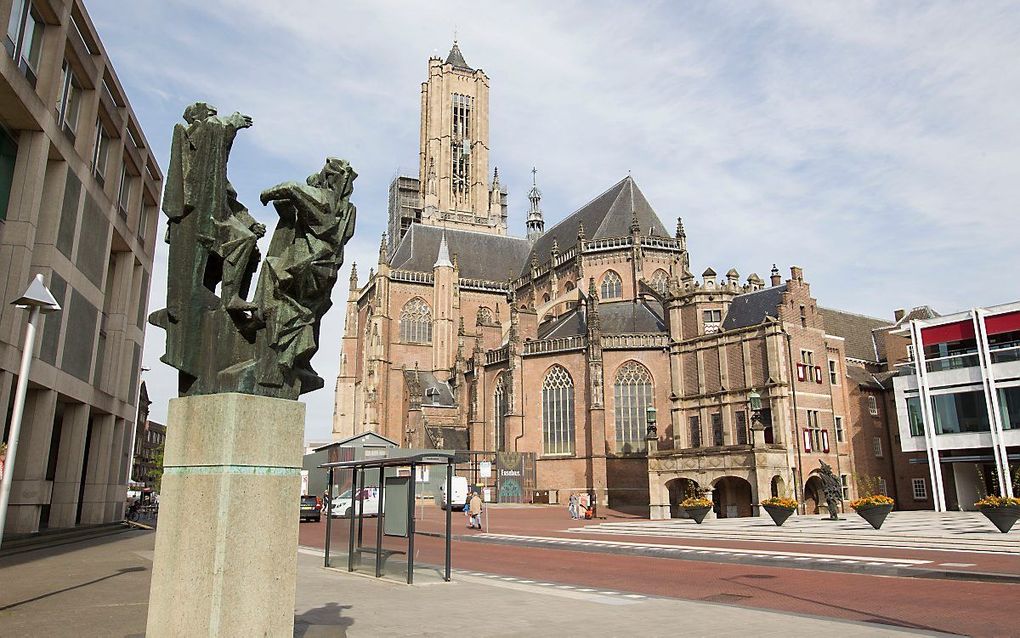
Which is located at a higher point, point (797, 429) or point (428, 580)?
point (797, 429)

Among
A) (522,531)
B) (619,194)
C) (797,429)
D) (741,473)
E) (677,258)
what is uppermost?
(619,194)

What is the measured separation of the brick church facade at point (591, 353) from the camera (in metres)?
34.6

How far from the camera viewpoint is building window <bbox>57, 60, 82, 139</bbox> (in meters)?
21.3

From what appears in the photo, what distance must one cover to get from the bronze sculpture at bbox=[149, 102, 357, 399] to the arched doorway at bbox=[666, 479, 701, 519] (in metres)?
31.4

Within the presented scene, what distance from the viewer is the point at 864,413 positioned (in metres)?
41.0

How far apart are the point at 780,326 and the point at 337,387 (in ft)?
151

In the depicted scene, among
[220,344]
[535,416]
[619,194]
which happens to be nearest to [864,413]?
[535,416]

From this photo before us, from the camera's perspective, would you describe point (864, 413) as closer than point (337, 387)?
Yes

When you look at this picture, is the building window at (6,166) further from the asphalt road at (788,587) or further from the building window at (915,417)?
the building window at (915,417)

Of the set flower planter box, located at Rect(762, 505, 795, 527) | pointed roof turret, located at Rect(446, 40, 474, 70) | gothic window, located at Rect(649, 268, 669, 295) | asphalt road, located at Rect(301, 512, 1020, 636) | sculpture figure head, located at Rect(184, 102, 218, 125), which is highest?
pointed roof turret, located at Rect(446, 40, 474, 70)

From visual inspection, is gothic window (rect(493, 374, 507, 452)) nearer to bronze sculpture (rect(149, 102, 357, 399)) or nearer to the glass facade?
the glass facade

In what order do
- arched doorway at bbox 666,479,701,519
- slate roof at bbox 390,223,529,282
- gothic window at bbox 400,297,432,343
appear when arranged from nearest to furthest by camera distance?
arched doorway at bbox 666,479,701,519
gothic window at bbox 400,297,432,343
slate roof at bbox 390,223,529,282

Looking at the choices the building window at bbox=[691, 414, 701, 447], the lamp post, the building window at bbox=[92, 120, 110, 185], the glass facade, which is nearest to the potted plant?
the building window at bbox=[691, 414, 701, 447]

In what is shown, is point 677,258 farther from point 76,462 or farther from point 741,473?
point 76,462
